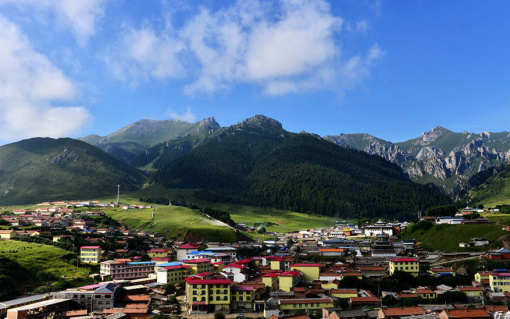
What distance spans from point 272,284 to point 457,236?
5991cm

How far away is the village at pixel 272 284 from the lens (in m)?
66.4

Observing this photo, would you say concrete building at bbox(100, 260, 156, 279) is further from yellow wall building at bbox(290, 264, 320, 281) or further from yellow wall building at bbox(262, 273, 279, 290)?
yellow wall building at bbox(290, 264, 320, 281)

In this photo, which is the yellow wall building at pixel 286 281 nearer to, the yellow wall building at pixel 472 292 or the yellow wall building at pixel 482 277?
the yellow wall building at pixel 472 292

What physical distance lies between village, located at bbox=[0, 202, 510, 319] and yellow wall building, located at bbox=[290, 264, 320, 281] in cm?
21

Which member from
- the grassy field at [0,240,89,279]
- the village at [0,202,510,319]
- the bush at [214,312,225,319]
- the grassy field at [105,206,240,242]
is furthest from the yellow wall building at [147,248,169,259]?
the bush at [214,312,225,319]

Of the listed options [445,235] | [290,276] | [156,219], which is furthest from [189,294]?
[156,219]

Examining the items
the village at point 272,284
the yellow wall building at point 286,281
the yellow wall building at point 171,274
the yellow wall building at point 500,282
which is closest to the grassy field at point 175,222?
the village at point 272,284

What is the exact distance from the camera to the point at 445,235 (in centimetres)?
11725

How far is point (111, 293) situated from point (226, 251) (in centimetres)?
4388

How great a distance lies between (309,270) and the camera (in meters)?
87.9

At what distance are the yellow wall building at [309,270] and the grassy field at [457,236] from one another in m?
40.3

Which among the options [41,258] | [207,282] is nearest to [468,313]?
[207,282]

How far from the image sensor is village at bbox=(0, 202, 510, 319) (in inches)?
2613

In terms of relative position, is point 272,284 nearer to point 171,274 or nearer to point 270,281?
point 270,281
